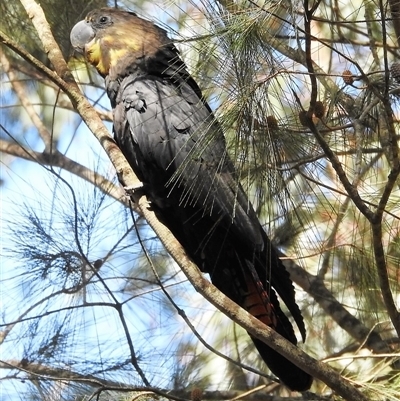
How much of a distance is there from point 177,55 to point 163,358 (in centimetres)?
112

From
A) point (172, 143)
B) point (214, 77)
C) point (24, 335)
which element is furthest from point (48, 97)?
point (214, 77)

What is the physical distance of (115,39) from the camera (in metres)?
2.63

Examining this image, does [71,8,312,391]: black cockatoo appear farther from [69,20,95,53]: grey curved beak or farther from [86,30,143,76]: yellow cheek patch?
[69,20,95,53]: grey curved beak

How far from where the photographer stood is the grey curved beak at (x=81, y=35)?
2723 mm

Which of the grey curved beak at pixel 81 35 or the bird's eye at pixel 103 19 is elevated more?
the bird's eye at pixel 103 19

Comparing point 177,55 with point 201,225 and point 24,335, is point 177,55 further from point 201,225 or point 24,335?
point 24,335

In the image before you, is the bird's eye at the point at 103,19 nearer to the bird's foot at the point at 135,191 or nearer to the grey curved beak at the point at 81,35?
the grey curved beak at the point at 81,35

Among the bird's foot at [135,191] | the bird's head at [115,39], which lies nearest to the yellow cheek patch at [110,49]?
the bird's head at [115,39]

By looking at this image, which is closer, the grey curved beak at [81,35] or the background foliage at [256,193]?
the background foliage at [256,193]

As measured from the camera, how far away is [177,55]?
2.44m

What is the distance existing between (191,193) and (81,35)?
89 cm

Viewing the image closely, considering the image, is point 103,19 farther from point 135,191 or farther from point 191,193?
point 191,193

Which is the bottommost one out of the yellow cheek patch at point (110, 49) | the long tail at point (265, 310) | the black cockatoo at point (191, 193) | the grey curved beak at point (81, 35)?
the long tail at point (265, 310)

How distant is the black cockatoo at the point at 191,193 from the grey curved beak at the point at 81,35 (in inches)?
9.0
